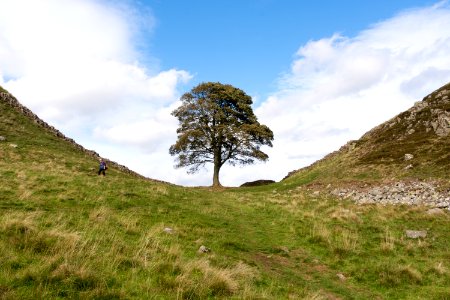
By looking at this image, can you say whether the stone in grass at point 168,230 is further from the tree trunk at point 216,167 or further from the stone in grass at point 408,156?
the tree trunk at point 216,167

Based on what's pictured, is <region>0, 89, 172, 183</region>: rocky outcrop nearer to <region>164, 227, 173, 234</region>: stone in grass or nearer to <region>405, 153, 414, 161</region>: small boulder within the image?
<region>405, 153, 414, 161</region>: small boulder

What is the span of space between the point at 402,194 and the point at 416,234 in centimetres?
1257

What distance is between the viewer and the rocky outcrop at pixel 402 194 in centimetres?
2440

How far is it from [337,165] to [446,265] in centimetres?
3435

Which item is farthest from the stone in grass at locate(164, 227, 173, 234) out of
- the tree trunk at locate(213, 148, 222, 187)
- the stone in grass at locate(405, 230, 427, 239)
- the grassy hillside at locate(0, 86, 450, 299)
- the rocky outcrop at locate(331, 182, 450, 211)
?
the tree trunk at locate(213, 148, 222, 187)

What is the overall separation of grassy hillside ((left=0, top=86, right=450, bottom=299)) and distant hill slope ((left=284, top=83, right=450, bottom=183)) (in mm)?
14148

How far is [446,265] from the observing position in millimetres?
13117

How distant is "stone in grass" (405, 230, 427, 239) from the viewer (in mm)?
16392

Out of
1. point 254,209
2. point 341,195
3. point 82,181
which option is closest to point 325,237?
point 254,209

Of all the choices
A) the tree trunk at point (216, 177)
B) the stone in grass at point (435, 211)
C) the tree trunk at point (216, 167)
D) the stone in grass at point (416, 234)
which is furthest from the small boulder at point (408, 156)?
the tree trunk at point (216, 177)

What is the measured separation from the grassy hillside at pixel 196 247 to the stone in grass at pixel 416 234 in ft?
0.88

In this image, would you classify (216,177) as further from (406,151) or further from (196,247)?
(196,247)

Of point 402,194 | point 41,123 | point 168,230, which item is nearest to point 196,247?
point 168,230

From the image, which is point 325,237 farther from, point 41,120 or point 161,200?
point 41,120
